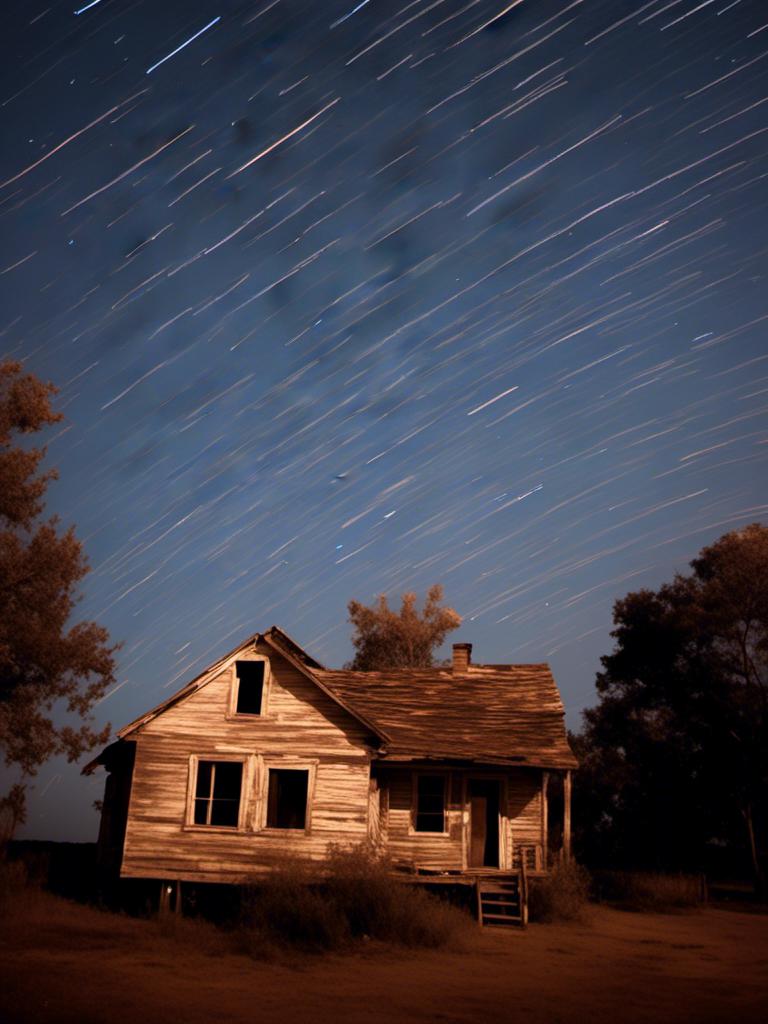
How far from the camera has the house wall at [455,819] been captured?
73.8ft

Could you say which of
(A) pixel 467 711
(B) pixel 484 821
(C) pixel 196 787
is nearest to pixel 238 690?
(C) pixel 196 787

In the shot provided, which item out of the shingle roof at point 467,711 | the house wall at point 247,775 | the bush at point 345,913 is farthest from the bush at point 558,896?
the house wall at point 247,775

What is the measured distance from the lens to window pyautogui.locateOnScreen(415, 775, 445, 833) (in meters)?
23.0

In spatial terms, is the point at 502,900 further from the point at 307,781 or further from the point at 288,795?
the point at 288,795

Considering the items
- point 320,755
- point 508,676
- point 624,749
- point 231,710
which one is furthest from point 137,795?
point 624,749

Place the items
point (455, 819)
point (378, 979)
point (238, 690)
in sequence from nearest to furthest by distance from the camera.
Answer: point (378, 979)
point (238, 690)
point (455, 819)

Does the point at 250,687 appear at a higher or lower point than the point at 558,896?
higher

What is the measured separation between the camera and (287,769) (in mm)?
21641

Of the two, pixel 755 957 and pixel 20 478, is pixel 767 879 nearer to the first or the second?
pixel 755 957

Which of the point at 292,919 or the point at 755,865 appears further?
the point at 755,865

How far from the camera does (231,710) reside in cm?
2217

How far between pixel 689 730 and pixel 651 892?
29.5ft

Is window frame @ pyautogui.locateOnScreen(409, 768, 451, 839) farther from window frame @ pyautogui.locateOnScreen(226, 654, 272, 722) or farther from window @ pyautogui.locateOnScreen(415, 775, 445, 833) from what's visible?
window frame @ pyautogui.locateOnScreen(226, 654, 272, 722)

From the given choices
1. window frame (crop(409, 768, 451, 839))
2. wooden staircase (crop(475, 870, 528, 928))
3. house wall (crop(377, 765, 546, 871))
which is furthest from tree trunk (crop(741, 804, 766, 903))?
window frame (crop(409, 768, 451, 839))
